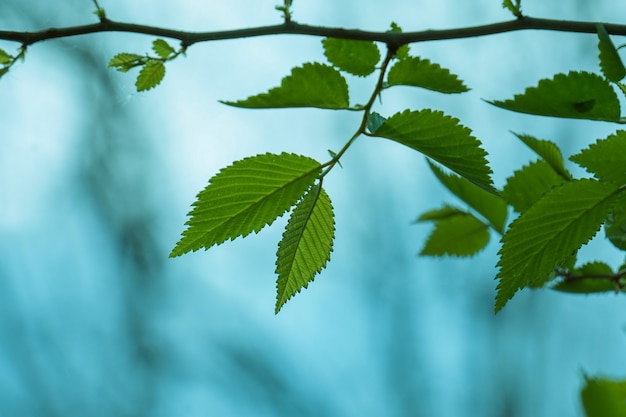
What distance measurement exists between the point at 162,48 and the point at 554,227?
270mm

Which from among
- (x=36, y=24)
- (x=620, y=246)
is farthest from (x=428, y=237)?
(x=36, y=24)

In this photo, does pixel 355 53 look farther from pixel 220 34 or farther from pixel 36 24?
pixel 36 24

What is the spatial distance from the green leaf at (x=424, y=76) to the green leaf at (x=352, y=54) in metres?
0.01

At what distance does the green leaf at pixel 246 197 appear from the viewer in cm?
30

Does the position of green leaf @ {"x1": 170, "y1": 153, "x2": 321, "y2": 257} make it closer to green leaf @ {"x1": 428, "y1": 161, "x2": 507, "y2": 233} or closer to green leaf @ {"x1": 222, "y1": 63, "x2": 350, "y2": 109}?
green leaf @ {"x1": 222, "y1": 63, "x2": 350, "y2": 109}

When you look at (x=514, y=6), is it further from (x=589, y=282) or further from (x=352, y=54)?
(x=589, y=282)

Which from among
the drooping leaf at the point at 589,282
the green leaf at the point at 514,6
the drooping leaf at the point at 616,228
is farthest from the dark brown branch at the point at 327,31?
the drooping leaf at the point at 589,282

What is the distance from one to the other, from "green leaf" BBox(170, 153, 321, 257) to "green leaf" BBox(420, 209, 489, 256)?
0.25 meters

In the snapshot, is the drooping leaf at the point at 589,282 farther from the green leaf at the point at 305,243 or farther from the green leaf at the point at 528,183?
the green leaf at the point at 305,243

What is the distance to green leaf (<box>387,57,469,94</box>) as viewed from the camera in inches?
12.6

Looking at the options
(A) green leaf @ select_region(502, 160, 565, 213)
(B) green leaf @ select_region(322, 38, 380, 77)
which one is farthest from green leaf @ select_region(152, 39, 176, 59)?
(A) green leaf @ select_region(502, 160, 565, 213)

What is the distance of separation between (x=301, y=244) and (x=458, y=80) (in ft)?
0.36

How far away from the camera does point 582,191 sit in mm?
293

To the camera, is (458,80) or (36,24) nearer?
(458,80)
